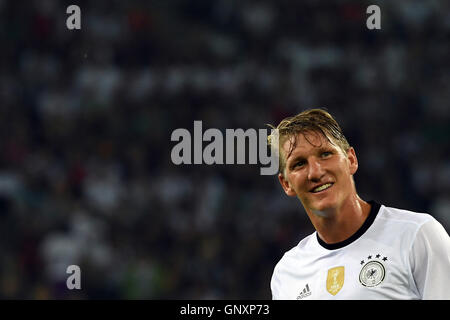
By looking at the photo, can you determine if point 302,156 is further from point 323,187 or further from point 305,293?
point 305,293

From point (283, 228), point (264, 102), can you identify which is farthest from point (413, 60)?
point (283, 228)

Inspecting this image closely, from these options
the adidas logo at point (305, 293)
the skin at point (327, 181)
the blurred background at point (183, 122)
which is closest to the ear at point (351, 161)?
the skin at point (327, 181)

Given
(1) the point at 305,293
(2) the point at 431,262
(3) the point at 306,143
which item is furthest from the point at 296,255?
(2) the point at 431,262

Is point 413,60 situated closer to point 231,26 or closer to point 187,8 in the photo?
point 231,26

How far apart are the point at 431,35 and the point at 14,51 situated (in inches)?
202

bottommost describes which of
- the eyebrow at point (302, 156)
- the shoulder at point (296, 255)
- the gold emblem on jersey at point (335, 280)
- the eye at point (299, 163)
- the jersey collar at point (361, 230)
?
the gold emblem on jersey at point (335, 280)

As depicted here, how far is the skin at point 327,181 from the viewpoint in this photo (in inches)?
116

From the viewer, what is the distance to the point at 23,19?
8977 millimetres

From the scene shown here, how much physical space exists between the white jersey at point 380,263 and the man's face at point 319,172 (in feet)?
0.63

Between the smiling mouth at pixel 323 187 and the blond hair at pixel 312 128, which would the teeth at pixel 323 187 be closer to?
the smiling mouth at pixel 323 187

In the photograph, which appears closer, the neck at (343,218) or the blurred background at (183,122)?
the neck at (343,218)

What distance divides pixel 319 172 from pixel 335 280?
46 centimetres

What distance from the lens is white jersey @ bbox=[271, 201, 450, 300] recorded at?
8.78ft

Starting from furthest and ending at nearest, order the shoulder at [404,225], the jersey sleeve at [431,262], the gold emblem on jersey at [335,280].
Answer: the gold emblem on jersey at [335,280], the shoulder at [404,225], the jersey sleeve at [431,262]
